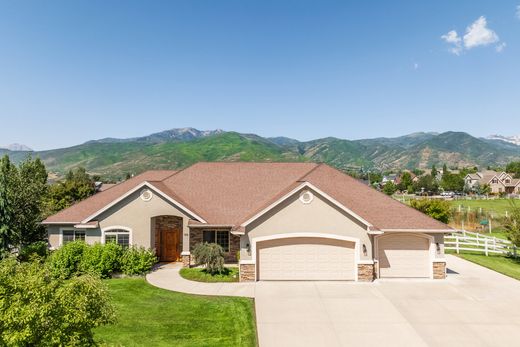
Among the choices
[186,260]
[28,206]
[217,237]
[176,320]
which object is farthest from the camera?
[28,206]

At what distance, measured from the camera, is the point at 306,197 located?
17.2 meters

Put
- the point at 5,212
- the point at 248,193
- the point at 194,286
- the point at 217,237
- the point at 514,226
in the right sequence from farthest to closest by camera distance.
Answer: the point at 248,193, the point at 514,226, the point at 217,237, the point at 5,212, the point at 194,286

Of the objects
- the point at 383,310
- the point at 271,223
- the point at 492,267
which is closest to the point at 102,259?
the point at 271,223

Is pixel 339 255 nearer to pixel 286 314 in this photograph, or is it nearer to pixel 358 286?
pixel 358 286

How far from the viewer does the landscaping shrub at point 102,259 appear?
56.1 ft

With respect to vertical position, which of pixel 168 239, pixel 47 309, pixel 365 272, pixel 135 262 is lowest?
pixel 365 272

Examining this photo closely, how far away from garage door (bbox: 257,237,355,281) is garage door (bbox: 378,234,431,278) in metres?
2.00

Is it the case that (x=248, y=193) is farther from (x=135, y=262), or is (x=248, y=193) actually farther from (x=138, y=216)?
(x=135, y=262)

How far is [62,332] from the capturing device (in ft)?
18.4

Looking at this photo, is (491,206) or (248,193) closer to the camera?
(248,193)

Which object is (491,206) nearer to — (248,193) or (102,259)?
(248,193)

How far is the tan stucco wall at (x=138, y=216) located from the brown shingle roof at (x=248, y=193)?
1065 mm

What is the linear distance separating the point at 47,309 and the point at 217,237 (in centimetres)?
1562

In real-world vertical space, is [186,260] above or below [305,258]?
below
